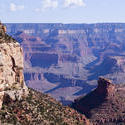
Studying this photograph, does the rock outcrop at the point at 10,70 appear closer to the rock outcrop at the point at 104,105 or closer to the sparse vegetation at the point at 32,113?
the sparse vegetation at the point at 32,113

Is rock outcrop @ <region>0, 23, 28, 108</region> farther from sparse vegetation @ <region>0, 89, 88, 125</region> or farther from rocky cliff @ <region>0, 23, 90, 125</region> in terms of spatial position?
sparse vegetation @ <region>0, 89, 88, 125</region>

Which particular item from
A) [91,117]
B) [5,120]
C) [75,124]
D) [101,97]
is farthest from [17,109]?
[101,97]

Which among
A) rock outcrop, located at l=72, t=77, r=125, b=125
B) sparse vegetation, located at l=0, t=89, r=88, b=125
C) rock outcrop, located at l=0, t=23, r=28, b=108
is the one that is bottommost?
rock outcrop, located at l=72, t=77, r=125, b=125

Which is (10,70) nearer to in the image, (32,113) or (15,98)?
(15,98)

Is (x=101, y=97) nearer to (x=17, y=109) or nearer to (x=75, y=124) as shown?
(x=75, y=124)

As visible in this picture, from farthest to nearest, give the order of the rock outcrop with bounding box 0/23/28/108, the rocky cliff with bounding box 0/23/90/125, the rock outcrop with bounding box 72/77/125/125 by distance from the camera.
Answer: the rock outcrop with bounding box 72/77/125/125 → the rock outcrop with bounding box 0/23/28/108 → the rocky cliff with bounding box 0/23/90/125

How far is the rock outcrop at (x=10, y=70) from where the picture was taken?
34.1 meters

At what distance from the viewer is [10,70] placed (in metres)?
35.3

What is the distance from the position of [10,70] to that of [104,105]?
42.2 meters

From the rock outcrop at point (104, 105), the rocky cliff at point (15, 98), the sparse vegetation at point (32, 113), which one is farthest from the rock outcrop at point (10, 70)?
the rock outcrop at point (104, 105)

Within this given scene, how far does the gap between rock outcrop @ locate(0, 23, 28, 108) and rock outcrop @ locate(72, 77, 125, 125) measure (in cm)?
3304

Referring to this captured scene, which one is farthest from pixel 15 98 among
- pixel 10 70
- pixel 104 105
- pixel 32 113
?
pixel 104 105

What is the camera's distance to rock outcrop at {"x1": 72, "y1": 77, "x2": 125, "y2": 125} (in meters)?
70.3

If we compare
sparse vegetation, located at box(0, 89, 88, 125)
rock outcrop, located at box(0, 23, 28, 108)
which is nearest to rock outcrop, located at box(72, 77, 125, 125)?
sparse vegetation, located at box(0, 89, 88, 125)
